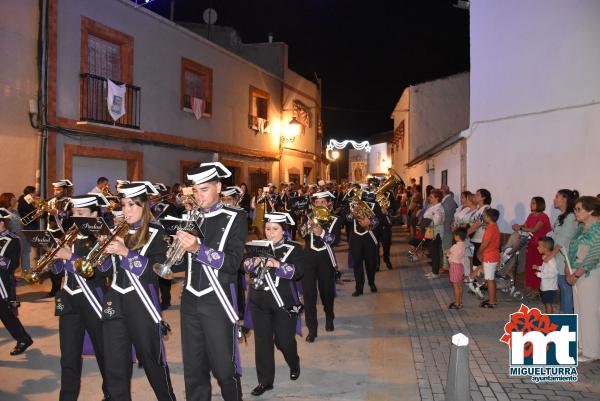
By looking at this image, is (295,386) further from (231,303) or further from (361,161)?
(361,161)

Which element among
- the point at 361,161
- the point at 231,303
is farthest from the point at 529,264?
the point at 361,161

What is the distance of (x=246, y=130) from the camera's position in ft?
68.7

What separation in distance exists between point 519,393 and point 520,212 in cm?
722

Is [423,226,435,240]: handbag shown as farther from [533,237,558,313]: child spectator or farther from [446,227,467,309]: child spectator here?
[533,237,558,313]: child spectator

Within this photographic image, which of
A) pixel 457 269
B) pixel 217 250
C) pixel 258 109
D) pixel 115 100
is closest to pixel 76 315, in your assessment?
pixel 217 250

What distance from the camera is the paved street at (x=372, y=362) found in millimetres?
5195

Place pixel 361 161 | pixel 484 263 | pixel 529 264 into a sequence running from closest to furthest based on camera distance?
pixel 484 263 < pixel 529 264 < pixel 361 161

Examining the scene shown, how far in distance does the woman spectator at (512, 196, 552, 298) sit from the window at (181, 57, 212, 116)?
11.5 meters

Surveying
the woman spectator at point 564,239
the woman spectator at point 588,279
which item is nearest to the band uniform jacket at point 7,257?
the woman spectator at point 588,279

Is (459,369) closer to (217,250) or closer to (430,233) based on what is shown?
(217,250)

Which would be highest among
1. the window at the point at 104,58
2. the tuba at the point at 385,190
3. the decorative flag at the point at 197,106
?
the window at the point at 104,58

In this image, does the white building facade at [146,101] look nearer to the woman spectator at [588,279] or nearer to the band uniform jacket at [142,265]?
the band uniform jacket at [142,265]

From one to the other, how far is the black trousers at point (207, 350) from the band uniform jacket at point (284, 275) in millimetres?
931

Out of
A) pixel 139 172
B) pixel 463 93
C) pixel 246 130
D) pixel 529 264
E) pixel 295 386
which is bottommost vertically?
pixel 295 386
